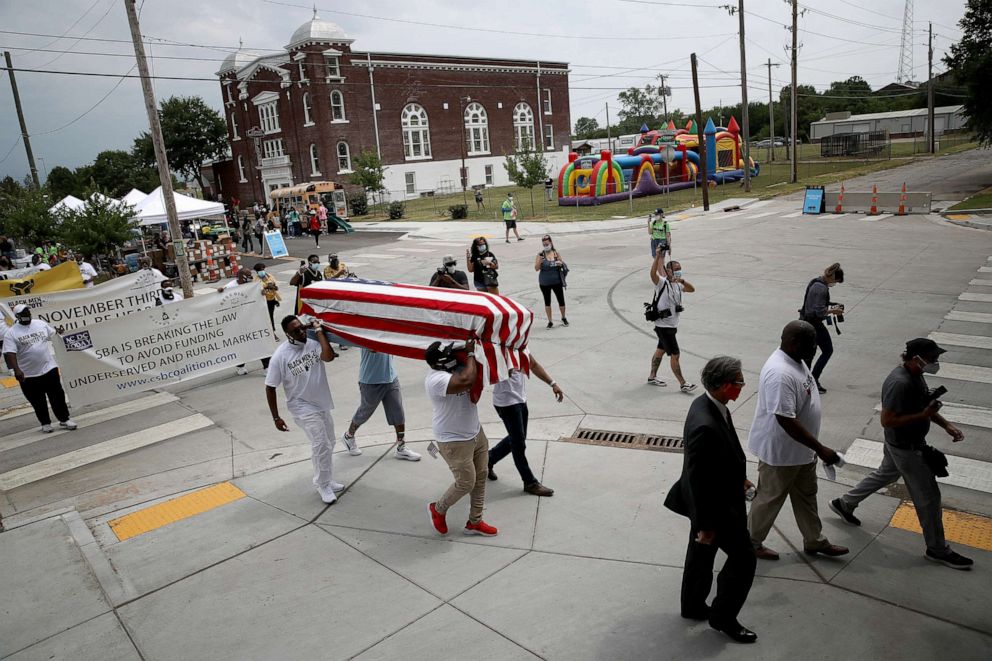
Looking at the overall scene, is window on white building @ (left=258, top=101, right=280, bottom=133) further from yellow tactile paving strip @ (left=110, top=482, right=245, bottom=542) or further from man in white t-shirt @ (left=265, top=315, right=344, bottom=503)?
man in white t-shirt @ (left=265, top=315, right=344, bottom=503)

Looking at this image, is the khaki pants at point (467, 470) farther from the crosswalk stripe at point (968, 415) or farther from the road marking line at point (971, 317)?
the road marking line at point (971, 317)

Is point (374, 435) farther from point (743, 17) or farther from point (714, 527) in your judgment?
point (743, 17)

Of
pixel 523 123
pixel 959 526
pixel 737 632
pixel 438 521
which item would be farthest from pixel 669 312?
pixel 523 123

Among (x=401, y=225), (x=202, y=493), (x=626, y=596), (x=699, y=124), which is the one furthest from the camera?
(x=401, y=225)

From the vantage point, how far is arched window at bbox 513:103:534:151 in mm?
64375

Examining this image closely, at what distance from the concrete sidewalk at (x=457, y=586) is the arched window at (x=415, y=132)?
178ft

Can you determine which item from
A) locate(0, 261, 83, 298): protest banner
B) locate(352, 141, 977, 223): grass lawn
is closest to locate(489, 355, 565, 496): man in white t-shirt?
locate(0, 261, 83, 298): protest banner

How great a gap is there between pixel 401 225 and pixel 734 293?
25.2m

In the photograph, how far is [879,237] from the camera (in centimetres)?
2002

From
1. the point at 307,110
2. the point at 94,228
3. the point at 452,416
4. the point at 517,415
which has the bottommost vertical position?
the point at 517,415

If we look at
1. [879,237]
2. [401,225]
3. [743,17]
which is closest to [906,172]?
[743,17]

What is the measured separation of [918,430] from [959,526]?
1338 millimetres

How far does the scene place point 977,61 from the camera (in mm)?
29891

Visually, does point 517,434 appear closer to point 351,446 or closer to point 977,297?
point 351,446
